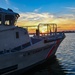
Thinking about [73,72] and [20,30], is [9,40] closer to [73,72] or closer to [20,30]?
[20,30]

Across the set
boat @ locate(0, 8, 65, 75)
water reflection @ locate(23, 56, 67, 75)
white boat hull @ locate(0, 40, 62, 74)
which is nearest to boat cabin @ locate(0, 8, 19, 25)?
boat @ locate(0, 8, 65, 75)

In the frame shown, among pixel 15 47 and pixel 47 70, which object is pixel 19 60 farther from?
pixel 47 70

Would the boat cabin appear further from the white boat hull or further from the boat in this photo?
the white boat hull

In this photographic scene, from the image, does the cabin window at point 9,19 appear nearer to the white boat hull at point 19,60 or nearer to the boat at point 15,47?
the boat at point 15,47

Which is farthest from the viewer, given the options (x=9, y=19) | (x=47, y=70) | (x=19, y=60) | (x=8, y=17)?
(x=47, y=70)

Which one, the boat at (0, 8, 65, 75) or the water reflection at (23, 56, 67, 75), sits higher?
the boat at (0, 8, 65, 75)

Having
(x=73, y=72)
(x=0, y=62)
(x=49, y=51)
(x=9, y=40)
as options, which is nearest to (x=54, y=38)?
(x=49, y=51)

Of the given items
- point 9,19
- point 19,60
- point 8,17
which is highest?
point 8,17

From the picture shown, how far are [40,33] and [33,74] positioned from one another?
15.2 feet

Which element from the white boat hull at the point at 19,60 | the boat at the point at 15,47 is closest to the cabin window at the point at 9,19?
the boat at the point at 15,47

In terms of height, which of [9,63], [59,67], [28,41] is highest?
[28,41]

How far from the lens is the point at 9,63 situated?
51.7ft

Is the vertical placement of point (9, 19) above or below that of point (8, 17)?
below

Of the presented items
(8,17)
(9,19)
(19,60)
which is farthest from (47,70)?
(8,17)
